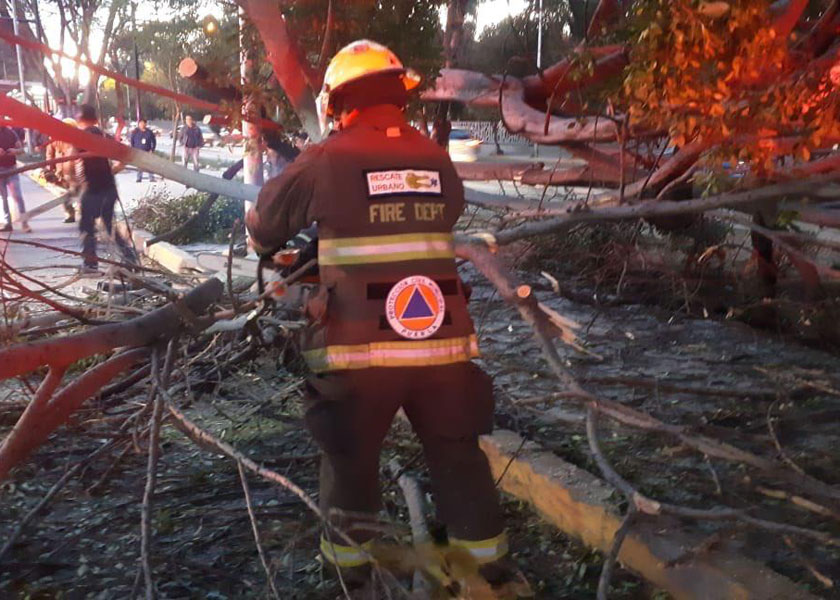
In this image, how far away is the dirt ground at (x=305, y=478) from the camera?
2.99 meters

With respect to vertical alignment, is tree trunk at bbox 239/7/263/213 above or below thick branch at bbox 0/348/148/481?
above

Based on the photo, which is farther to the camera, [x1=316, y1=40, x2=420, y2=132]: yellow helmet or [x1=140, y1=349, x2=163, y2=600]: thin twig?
[x1=316, y1=40, x2=420, y2=132]: yellow helmet

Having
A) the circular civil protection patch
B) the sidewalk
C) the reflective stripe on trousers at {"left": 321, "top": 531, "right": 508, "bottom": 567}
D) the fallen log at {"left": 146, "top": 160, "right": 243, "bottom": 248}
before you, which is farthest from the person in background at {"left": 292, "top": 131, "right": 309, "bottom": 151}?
the reflective stripe on trousers at {"left": 321, "top": 531, "right": 508, "bottom": 567}

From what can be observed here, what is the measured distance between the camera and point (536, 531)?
3.37 m

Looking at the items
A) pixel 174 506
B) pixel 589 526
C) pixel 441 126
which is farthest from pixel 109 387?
pixel 441 126

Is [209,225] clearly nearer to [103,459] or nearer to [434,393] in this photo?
[103,459]

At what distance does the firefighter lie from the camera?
2527mm

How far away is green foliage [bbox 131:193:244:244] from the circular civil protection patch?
28.1ft

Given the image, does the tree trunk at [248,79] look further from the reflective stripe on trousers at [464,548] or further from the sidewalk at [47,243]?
the reflective stripe on trousers at [464,548]

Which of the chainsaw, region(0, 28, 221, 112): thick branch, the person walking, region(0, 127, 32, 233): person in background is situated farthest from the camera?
region(0, 127, 32, 233): person in background

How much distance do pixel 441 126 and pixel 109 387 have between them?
4016 millimetres

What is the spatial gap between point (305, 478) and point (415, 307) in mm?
1563

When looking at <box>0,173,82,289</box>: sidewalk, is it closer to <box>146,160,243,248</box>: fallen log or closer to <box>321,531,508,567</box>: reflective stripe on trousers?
<box>146,160,243,248</box>: fallen log

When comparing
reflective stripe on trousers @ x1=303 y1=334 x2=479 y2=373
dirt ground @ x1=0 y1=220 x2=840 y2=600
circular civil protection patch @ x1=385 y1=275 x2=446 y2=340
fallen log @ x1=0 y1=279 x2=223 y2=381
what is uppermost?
circular civil protection patch @ x1=385 y1=275 x2=446 y2=340
